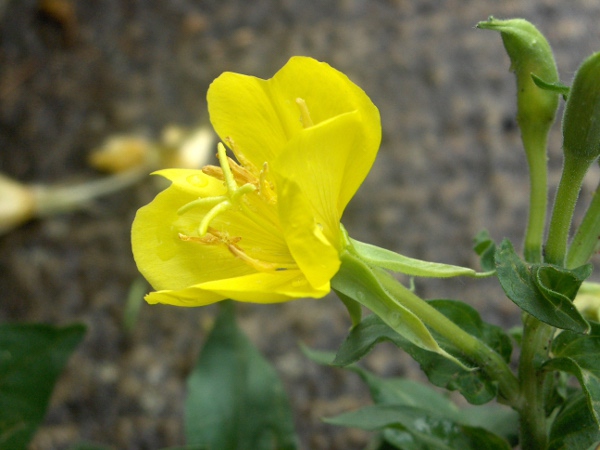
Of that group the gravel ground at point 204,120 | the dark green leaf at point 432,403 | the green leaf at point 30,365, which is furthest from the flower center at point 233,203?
the gravel ground at point 204,120

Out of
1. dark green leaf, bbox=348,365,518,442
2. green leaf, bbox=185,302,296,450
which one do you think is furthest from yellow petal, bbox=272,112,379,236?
green leaf, bbox=185,302,296,450

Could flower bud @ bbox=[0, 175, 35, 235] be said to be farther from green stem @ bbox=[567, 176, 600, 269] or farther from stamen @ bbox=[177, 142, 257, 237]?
green stem @ bbox=[567, 176, 600, 269]

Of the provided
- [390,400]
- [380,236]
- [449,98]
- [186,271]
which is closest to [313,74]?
[186,271]

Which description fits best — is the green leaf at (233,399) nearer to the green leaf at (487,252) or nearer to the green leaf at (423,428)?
the green leaf at (423,428)

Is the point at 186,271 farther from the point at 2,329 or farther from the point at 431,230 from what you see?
the point at 431,230

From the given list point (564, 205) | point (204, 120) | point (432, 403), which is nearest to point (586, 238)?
point (564, 205)

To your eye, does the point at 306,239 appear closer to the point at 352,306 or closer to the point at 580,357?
the point at 352,306
